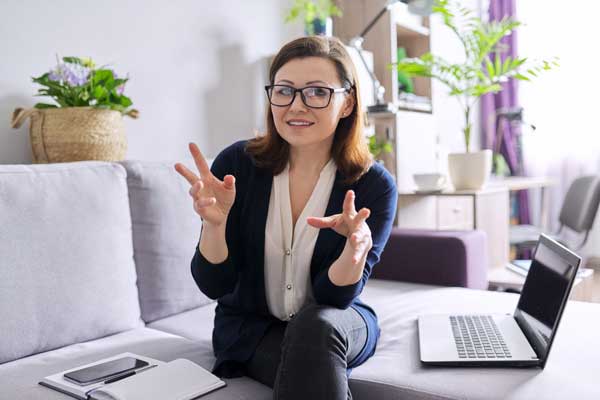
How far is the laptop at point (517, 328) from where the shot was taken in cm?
111

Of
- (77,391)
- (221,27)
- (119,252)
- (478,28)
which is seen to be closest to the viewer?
(77,391)

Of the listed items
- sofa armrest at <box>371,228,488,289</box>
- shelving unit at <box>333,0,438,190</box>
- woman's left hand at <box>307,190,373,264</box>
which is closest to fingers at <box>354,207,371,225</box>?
woman's left hand at <box>307,190,373,264</box>

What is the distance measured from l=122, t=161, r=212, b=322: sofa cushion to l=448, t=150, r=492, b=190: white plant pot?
52.1 inches

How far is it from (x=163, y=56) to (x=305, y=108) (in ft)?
3.56

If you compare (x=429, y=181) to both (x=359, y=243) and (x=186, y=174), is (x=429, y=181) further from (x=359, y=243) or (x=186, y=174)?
(x=186, y=174)

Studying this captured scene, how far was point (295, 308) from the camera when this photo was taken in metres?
1.23

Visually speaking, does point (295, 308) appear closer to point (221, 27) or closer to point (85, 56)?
point (85, 56)

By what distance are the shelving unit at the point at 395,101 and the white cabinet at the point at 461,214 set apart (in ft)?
0.52

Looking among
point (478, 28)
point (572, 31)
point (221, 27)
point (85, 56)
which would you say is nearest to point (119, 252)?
point (85, 56)

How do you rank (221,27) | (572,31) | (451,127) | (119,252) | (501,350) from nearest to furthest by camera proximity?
1. (501,350)
2. (119,252)
3. (221,27)
4. (572,31)
5. (451,127)

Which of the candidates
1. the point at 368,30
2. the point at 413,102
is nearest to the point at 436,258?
the point at 368,30

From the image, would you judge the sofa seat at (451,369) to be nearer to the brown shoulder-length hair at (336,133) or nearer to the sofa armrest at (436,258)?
the sofa armrest at (436,258)

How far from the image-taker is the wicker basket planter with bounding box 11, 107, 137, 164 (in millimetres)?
1526

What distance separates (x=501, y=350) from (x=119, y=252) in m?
0.97
